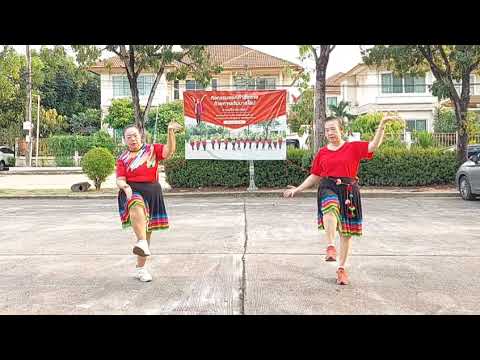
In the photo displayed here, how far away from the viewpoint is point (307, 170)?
62.4ft

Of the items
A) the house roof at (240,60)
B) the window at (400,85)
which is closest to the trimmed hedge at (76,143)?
the house roof at (240,60)

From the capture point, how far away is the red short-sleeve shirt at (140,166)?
6484 millimetres

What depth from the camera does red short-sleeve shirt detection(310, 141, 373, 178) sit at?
6238 millimetres

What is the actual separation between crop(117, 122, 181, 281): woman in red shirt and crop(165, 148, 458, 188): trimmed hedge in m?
12.7

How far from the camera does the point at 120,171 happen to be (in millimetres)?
6512

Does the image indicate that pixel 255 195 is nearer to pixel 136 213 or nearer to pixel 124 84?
pixel 136 213

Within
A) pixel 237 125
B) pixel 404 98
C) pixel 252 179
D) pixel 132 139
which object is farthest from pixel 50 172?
pixel 132 139

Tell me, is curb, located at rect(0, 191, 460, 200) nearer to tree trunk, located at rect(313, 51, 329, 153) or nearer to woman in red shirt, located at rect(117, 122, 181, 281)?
tree trunk, located at rect(313, 51, 329, 153)

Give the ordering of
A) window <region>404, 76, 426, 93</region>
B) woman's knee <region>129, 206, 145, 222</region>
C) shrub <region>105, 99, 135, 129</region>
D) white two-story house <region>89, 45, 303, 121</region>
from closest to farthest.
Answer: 1. woman's knee <region>129, 206, 145, 222</region>
2. window <region>404, 76, 426, 93</region>
3. shrub <region>105, 99, 135, 129</region>
4. white two-story house <region>89, 45, 303, 121</region>

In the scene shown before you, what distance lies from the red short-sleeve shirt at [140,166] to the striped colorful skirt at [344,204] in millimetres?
1837

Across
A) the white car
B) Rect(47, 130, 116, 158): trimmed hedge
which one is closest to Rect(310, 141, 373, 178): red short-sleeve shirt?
the white car

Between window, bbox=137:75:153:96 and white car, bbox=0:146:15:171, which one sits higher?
window, bbox=137:75:153:96

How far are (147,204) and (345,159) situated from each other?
2133 millimetres
